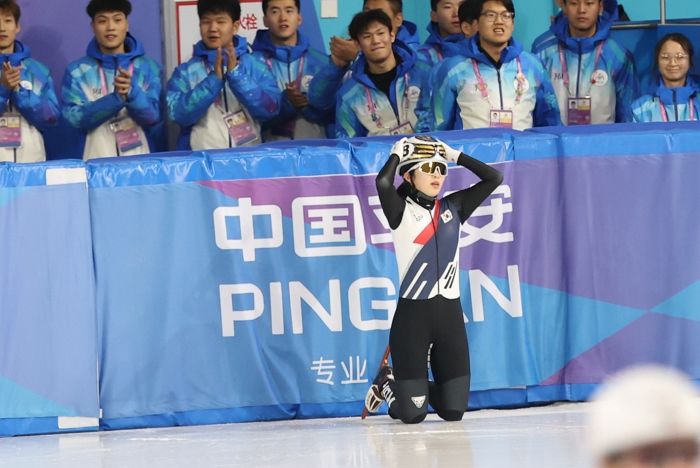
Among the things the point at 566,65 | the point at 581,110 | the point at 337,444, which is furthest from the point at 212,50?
the point at 337,444

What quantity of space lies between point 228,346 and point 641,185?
238 centimetres

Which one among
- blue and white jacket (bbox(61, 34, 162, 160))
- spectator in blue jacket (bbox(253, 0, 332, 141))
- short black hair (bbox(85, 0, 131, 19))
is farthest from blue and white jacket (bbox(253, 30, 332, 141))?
short black hair (bbox(85, 0, 131, 19))

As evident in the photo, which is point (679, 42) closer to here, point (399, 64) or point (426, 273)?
point (399, 64)

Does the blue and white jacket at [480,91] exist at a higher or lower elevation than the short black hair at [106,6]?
lower

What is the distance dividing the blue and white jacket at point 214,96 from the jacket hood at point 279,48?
0.15 metres

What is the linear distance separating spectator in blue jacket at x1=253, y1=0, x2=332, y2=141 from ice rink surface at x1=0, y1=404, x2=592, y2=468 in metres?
2.41

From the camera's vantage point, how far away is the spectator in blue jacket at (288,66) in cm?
843

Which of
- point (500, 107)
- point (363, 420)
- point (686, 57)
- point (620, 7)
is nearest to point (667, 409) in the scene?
point (363, 420)

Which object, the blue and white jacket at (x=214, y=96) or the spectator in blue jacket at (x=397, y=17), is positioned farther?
the spectator in blue jacket at (x=397, y=17)

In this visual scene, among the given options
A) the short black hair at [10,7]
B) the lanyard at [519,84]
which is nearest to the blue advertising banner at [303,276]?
the lanyard at [519,84]

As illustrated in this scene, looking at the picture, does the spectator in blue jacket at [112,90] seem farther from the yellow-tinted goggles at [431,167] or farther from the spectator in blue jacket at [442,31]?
the yellow-tinted goggles at [431,167]

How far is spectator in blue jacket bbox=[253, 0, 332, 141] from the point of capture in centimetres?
843

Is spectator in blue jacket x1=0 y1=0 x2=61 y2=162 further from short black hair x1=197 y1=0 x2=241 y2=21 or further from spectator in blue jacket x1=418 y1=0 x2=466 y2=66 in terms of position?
spectator in blue jacket x1=418 y1=0 x2=466 y2=66

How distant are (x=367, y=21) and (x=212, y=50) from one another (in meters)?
1.05
